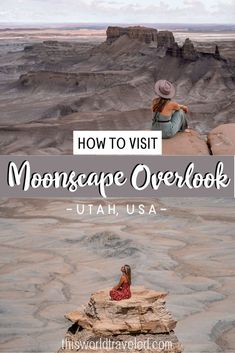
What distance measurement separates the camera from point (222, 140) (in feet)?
63.6

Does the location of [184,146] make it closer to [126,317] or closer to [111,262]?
[126,317]

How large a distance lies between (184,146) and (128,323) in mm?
7197

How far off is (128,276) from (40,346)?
938cm

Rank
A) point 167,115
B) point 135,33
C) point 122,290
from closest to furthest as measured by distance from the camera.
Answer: point 122,290, point 167,115, point 135,33

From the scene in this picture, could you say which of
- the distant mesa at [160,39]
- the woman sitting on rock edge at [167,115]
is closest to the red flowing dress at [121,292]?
the woman sitting on rock edge at [167,115]

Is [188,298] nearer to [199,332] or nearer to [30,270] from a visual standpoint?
[199,332]

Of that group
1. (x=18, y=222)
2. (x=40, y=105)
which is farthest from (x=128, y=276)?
(x=40, y=105)

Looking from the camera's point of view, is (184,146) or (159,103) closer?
(159,103)

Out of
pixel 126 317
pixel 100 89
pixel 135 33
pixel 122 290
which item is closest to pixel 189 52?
pixel 100 89

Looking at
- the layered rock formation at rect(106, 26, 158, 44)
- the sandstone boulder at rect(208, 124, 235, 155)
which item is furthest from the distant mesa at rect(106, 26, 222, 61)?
the sandstone boulder at rect(208, 124, 235, 155)

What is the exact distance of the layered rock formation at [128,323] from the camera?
12.0 m

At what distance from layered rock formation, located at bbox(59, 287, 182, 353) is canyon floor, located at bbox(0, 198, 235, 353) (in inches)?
336

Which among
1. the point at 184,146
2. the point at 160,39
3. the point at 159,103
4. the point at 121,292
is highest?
the point at 160,39

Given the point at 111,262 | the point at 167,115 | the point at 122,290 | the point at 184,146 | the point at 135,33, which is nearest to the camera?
the point at 122,290
